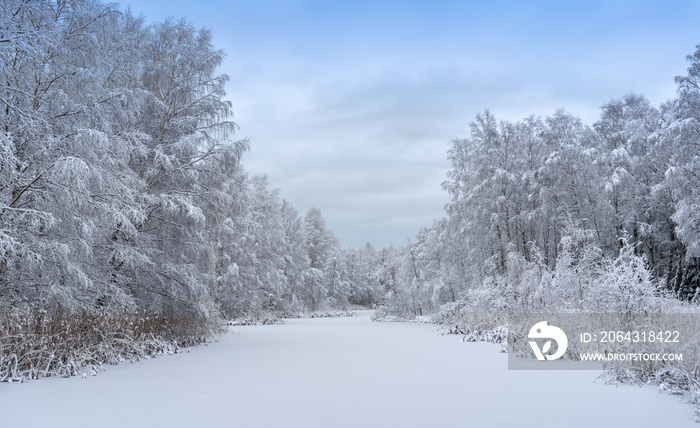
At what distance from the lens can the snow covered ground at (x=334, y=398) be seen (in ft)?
12.0

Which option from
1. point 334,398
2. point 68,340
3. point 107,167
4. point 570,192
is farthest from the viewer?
point 570,192

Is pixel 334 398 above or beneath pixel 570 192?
beneath

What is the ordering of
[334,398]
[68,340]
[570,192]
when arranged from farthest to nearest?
[570,192] < [68,340] < [334,398]

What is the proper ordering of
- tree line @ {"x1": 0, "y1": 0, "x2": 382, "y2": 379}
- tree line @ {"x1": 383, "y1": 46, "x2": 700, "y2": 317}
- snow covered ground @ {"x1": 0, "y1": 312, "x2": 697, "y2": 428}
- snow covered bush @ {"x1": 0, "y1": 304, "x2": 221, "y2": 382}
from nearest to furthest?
snow covered ground @ {"x1": 0, "y1": 312, "x2": 697, "y2": 428} → snow covered bush @ {"x1": 0, "y1": 304, "x2": 221, "y2": 382} → tree line @ {"x1": 0, "y1": 0, "x2": 382, "y2": 379} → tree line @ {"x1": 383, "y1": 46, "x2": 700, "y2": 317}

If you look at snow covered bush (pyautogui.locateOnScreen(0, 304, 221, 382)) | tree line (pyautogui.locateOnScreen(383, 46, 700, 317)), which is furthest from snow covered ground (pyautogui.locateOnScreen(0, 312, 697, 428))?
tree line (pyautogui.locateOnScreen(383, 46, 700, 317))

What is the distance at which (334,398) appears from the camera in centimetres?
457

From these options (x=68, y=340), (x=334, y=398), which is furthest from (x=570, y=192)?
(x=68, y=340)

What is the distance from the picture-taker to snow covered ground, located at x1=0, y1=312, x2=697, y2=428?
3672mm

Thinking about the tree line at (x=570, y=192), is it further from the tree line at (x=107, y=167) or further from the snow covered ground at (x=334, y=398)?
the tree line at (x=107, y=167)

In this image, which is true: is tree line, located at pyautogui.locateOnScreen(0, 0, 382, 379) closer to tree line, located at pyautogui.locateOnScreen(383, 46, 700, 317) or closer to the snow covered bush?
the snow covered bush

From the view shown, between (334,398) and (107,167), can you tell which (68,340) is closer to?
(107,167)

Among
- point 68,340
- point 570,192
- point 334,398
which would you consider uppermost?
point 570,192

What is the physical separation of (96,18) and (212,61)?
3.57 metres

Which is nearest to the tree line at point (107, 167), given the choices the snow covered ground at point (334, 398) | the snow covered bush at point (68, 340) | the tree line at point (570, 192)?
the snow covered bush at point (68, 340)
